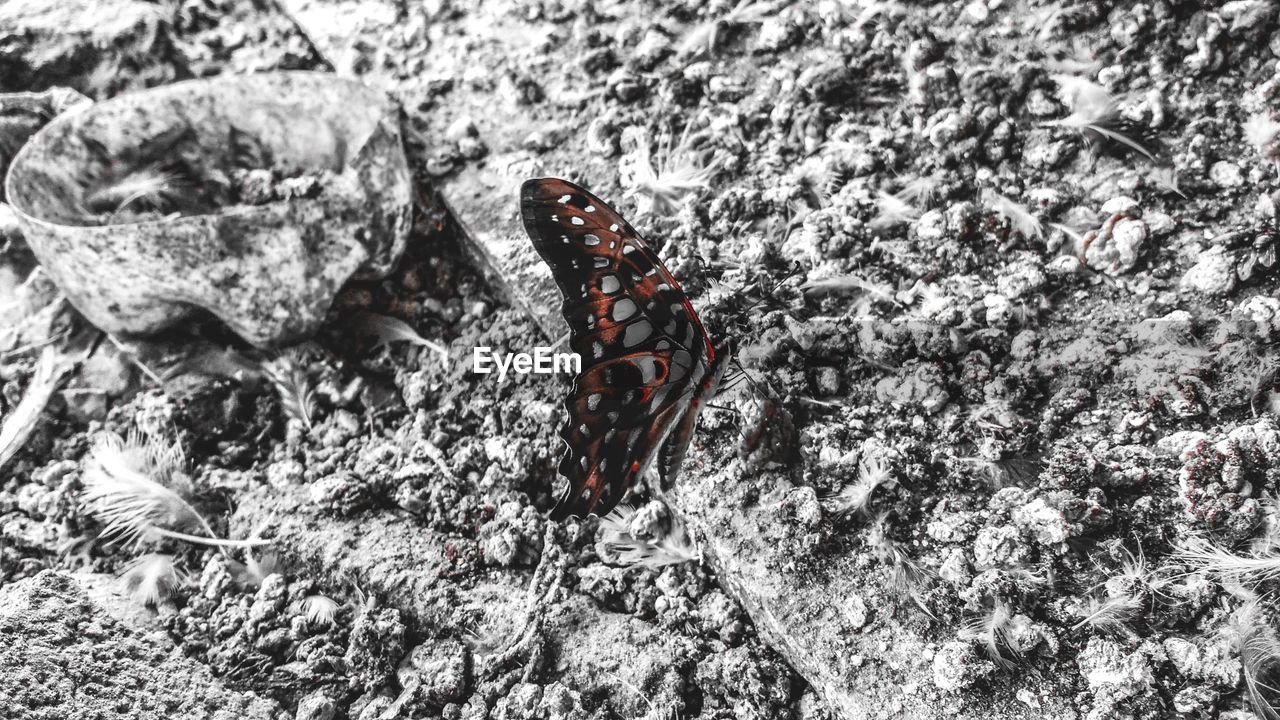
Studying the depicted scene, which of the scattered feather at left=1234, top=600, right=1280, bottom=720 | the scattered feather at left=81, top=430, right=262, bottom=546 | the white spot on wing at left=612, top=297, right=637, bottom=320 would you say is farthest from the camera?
the scattered feather at left=81, top=430, right=262, bottom=546

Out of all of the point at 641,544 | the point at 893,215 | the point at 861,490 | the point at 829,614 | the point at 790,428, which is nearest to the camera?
the point at 829,614

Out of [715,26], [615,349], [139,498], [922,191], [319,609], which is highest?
[715,26]

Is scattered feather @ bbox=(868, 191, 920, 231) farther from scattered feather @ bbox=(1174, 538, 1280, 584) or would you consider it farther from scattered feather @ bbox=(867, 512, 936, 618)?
scattered feather @ bbox=(1174, 538, 1280, 584)

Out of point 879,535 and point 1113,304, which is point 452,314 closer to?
point 879,535

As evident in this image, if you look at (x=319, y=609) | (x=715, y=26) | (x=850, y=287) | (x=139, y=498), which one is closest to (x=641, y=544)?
(x=319, y=609)

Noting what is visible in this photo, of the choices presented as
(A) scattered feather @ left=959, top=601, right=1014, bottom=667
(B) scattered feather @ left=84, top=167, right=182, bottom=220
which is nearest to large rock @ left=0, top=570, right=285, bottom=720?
(B) scattered feather @ left=84, top=167, right=182, bottom=220

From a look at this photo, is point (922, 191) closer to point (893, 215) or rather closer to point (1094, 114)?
point (893, 215)

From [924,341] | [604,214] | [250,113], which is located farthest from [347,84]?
[924,341]
